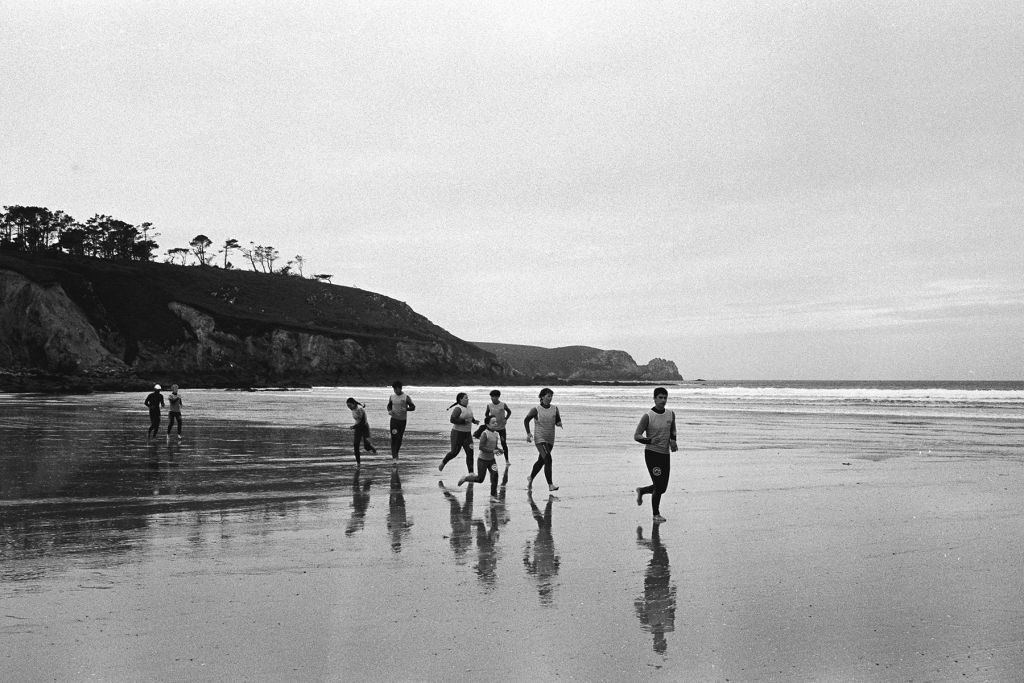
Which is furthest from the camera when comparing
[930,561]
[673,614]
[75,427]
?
[75,427]

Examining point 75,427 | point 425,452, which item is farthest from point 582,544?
point 75,427

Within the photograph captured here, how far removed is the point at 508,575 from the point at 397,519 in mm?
3546

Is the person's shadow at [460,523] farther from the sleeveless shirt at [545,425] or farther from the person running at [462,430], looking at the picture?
the sleeveless shirt at [545,425]

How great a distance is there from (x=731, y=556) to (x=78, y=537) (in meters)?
7.62

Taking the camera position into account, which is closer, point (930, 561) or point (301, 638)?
point (301, 638)

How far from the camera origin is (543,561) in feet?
27.9

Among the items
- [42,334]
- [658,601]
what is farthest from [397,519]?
[42,334]

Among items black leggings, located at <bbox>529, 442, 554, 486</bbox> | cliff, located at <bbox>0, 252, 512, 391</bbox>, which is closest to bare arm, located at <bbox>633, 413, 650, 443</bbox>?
black leggings, located at <bbox>529, 442, 554, 486</bbox>

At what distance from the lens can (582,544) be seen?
9.41 m

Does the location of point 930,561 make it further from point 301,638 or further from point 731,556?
point 301,638

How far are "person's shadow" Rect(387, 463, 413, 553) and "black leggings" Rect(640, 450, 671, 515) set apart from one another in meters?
3.35

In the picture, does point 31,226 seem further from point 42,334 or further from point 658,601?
→ point 658,601

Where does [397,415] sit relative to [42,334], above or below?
below

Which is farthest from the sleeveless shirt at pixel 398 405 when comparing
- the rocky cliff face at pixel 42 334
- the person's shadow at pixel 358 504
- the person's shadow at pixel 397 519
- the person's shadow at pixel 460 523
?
the rocky cliff face at pixel 42 334
